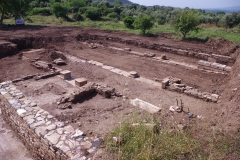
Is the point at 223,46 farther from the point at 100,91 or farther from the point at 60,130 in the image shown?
the point at 60,130

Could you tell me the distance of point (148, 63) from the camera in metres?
12.6

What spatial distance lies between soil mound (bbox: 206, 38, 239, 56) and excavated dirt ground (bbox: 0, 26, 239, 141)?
0.06 meters

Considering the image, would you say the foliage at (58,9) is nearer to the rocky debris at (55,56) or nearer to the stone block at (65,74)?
the rocky debris at (55,56)

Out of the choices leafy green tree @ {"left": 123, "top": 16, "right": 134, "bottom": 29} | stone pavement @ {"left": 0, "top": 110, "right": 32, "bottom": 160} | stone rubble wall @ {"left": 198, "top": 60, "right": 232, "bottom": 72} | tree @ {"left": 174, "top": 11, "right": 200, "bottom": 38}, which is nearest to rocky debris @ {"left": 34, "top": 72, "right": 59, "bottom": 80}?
stone pavement @ {"left": 0, "top": 110, "right": 32, "bottom": 160}

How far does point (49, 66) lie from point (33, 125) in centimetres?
622

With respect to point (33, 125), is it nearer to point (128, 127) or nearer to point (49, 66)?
point (128, 127)

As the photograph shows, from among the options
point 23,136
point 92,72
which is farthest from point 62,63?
point 23,136

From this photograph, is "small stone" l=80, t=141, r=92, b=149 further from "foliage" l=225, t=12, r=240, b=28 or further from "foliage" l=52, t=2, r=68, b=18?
"foliage" l=52, t=2, r=68, b=18

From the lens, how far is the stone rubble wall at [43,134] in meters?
4.48

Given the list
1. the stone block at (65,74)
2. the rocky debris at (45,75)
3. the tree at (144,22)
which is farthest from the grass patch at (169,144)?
the tree at (144,22)

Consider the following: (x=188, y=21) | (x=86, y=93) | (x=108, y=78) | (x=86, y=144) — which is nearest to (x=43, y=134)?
(x=86, y=144)

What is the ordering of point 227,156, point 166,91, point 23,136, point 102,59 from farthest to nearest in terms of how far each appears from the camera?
1. point 102,59
2. point 166,91
3. point 23,136
4. point 227,156

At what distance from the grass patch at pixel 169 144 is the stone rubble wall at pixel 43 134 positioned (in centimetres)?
64

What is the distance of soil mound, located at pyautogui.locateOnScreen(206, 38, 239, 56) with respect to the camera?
1407 cm
